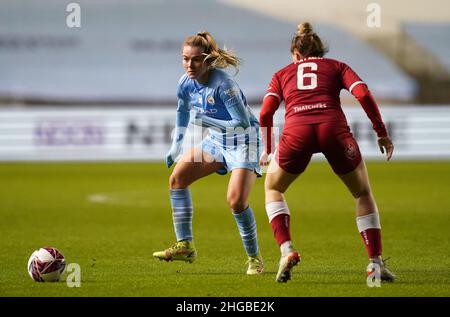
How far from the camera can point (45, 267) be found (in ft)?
23.7

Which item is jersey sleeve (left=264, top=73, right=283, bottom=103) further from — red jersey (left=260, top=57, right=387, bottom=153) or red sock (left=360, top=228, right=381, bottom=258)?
red sock (left=360, top=228, right=381, bottom=258)

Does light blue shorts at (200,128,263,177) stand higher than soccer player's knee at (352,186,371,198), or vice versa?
light blue shorts at (200,128,263,177)

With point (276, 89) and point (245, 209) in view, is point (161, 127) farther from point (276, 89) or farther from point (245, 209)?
point (276, 89)

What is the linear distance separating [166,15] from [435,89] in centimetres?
762

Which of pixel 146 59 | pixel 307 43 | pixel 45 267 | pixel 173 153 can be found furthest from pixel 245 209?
pixel 146 59

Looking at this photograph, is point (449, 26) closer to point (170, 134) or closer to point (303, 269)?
point (170, 134)

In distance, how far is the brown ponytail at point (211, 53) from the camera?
310 inches

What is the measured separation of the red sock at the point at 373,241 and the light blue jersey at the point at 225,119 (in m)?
1.21

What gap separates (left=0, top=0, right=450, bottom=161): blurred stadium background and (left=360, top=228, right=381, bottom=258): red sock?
16.1 metres

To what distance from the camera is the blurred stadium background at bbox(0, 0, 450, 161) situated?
915 inches

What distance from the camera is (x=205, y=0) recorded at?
89.3 feet

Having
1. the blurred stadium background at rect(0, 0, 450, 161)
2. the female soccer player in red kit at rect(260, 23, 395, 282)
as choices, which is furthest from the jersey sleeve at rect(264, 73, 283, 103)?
the blurred stadium background at rect(0, 0, 450, 161)

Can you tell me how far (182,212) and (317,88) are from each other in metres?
1.78

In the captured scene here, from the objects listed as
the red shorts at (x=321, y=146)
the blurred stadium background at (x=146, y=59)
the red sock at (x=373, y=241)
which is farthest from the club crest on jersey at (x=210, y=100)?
A: the blurred stadium background at (x=146, y=59)
